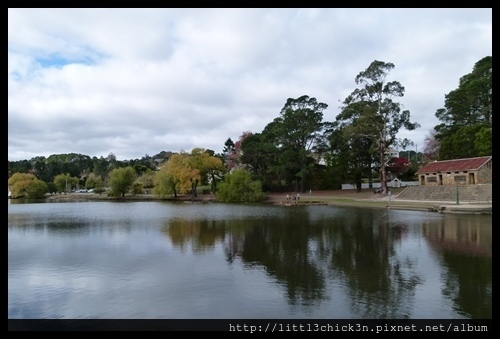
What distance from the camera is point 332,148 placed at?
1393 inches

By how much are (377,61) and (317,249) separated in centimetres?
2288

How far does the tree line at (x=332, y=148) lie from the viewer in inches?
1134

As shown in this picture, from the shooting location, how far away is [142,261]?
9445mm

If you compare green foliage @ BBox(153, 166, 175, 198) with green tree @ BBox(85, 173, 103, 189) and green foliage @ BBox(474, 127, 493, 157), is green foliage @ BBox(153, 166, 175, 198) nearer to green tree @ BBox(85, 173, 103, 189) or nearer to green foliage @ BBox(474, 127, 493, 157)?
green tree @ BBox(85, 173, 103, 189)

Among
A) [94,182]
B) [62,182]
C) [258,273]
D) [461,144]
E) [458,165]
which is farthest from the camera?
[94,182]

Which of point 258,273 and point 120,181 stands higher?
point 120,181

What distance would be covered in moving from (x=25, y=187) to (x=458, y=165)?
44975 millimetres

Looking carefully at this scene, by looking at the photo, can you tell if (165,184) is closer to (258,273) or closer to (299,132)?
(299,132)

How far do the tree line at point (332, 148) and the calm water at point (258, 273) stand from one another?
53.0ft

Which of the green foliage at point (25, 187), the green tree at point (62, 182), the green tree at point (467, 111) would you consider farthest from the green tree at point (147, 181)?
the green tree at point (467, 111)

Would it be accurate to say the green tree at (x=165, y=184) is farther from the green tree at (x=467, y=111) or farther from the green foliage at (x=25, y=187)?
the green tree at (x=467, y=111)

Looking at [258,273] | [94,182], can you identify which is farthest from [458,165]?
[94,182]
